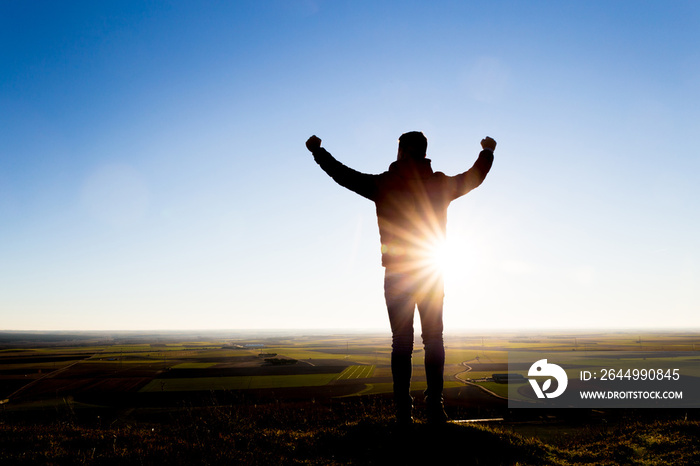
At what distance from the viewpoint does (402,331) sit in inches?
153

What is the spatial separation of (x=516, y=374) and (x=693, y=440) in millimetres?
55535

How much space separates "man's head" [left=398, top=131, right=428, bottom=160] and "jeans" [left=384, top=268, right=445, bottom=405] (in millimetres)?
1288

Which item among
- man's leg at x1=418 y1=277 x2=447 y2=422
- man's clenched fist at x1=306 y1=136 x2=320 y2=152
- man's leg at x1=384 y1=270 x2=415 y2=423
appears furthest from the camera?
man's clenched fist at x1=306 y1=136 x2=320 y2=152

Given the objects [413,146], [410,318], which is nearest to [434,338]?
[410,318]

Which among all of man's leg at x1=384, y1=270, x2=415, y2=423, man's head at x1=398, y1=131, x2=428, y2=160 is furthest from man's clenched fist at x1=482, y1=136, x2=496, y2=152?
man's leg at x1=384, y1=270, x2=415, y2=423

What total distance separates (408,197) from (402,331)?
4.49 ft

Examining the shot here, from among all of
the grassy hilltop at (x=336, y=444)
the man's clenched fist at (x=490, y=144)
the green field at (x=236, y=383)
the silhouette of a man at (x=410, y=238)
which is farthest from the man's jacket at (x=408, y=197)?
the green field at (x=236, y=383)

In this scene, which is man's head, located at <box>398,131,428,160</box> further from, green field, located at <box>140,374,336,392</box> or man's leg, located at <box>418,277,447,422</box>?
green field, located at <box>140,374,336,392</box>

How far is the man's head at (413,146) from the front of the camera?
4254mm

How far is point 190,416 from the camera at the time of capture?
511 cm

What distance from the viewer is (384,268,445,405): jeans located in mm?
3891

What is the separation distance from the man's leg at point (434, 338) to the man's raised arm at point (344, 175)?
45.5 inches

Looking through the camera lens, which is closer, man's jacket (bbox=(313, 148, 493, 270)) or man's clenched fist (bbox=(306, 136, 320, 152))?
man's jacket (bbox=(313, 148, 493, 270))

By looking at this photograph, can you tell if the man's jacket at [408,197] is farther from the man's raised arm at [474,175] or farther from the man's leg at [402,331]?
the man's leg at [402,331]
